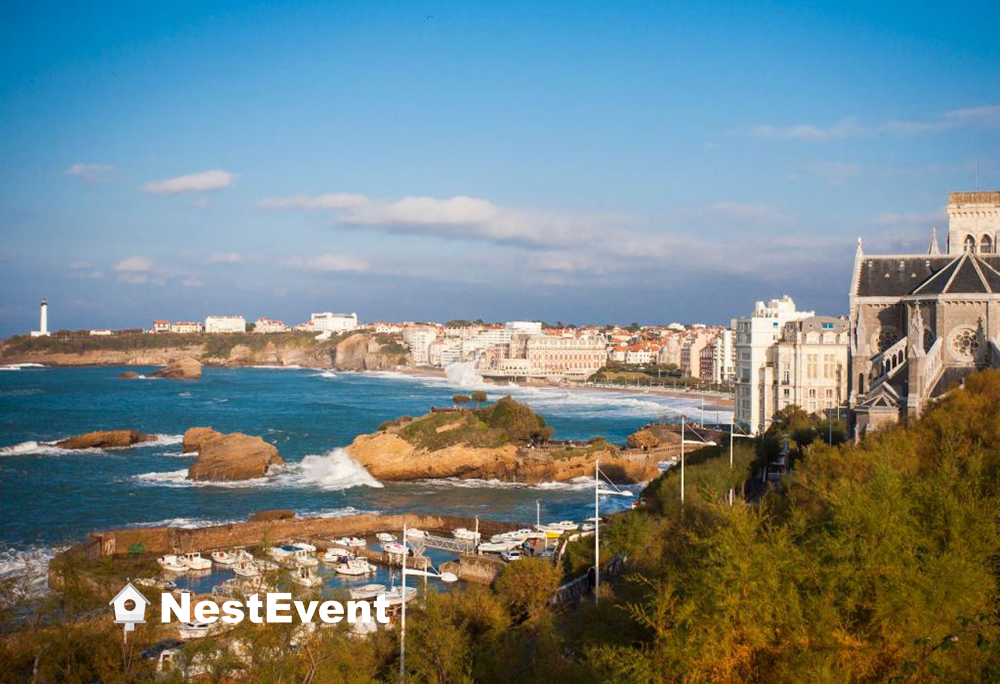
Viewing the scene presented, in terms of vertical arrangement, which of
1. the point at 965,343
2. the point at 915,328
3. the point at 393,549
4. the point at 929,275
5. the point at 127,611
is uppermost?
the point at 929,275

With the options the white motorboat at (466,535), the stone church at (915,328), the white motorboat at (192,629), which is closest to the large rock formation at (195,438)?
the white motorboat at (466,535)

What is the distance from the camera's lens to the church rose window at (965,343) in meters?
27.3

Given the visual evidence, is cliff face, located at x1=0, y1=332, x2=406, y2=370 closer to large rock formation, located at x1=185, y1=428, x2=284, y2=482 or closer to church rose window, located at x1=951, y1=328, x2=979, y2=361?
large rock formation, located at x1=185, y1=428, x2=284, y2=482

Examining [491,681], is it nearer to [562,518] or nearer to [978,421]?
[978,421]

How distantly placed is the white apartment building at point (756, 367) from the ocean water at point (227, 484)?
8.05 m

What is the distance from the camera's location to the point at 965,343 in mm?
27531

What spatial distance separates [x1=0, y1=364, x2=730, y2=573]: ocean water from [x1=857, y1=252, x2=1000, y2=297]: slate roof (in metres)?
13.5

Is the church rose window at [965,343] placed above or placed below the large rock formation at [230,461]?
above

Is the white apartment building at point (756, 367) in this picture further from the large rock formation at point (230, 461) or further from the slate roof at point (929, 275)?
the large rock formation at point (230, 461)

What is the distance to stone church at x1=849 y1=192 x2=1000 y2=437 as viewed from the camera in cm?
2550

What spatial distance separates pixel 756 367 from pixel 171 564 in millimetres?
26508

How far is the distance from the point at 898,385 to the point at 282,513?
2231 cm

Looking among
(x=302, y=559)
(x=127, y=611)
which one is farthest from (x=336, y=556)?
(x=127, y=611)

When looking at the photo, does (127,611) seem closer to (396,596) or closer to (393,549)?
(396,596)
